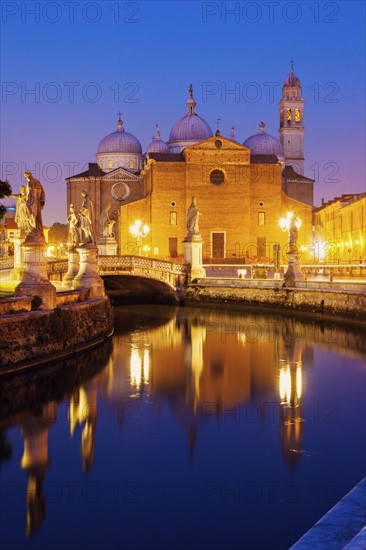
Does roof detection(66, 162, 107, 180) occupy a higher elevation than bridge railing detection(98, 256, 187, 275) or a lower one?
higher

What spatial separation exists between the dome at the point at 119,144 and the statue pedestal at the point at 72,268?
4998 centimetres

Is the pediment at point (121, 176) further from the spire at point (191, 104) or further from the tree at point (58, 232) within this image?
the tree at point (58, 232)

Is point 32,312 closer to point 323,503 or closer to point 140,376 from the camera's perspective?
point 140,376

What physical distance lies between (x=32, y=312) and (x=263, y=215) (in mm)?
48587

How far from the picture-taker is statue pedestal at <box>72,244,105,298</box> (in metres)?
26.2

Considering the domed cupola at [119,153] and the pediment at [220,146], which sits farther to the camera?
the domed cupola at [119,153]

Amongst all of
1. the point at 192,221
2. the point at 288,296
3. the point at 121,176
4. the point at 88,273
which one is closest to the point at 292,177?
the point at 121,176

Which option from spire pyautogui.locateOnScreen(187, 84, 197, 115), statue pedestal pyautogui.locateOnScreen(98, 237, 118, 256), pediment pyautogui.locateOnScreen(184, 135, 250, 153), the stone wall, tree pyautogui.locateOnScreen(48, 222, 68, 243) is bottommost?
the stone wall

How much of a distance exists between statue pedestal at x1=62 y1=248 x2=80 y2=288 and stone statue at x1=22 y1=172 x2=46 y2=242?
25.3 ft

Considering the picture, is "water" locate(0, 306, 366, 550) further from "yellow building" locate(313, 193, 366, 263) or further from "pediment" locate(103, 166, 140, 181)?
"pediment" locate(103, 166, 140, 181)

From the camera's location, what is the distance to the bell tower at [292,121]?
85.1m

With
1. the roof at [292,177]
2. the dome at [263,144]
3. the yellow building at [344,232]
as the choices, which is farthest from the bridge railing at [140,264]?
the dome at [263,144]

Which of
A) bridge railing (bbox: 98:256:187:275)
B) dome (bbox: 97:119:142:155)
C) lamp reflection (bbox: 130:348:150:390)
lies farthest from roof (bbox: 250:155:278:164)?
lamp reflection (bbox: 130:348:150:390)

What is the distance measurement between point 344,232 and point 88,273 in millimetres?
46779
